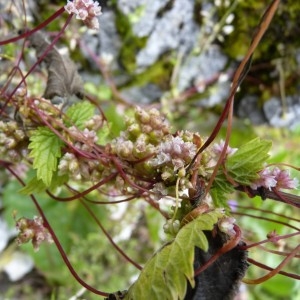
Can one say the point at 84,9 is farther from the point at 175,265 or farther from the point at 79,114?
the point at 175,265

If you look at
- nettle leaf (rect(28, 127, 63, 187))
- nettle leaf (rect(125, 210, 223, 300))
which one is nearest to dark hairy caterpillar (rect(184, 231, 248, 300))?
nettle leaf (rect(125, 210, 223, 300))

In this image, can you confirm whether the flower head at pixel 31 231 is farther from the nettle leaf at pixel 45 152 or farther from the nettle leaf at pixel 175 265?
the nettle leaf at pixel 175 265

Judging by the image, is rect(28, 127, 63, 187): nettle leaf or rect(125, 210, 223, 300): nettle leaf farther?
rect(28, 127, 63, 187): nettle leaf

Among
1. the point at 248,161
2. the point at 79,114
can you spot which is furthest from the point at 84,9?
the point at 248,161

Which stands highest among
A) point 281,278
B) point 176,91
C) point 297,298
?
point 176,91

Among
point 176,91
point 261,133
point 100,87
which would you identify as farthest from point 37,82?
point 261,133

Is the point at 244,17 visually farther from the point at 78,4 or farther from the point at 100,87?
the point at 78,4

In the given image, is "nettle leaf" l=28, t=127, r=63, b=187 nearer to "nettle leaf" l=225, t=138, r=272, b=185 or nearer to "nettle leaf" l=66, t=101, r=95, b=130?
"nettle leaf" l=66, t=101, r=95, b=130
